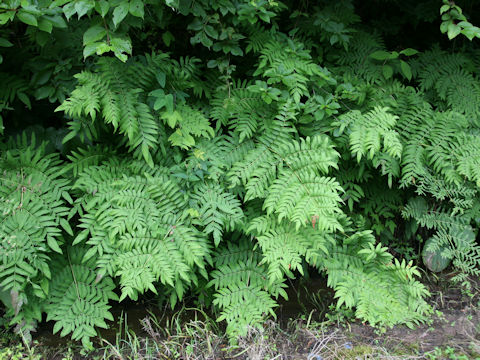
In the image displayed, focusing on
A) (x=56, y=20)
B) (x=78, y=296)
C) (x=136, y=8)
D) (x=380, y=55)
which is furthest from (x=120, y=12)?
(x=380, y=55)

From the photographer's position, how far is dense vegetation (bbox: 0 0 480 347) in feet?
7.57

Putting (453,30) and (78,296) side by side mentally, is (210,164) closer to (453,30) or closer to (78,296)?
(78,296)

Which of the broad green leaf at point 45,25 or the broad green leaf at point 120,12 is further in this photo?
the broad green leaf at point 45,25

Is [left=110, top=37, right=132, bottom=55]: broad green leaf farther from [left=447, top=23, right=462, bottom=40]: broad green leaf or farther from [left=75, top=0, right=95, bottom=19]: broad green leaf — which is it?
[left=447, top=23, right=462, bottom=40]: broad green leaf

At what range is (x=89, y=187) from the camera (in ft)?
8.02

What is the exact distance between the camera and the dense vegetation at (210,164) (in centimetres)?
231

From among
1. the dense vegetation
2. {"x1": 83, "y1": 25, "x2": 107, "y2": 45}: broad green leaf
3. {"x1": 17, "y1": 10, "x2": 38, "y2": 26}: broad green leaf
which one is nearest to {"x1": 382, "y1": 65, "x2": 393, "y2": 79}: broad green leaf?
the dense vegetation

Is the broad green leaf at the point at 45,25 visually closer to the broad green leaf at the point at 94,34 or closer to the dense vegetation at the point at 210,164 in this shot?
the dense vegetation at the point at 210,164

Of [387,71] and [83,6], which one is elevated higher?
[83,6]

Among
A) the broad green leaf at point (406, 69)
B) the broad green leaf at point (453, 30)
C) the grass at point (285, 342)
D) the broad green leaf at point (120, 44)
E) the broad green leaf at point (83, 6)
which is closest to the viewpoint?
the broad green leaf at point (83, 6)

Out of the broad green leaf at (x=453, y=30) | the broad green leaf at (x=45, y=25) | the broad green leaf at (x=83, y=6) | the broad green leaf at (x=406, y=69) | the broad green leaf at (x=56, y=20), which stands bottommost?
the broad green leaf at (x=45, y=25)

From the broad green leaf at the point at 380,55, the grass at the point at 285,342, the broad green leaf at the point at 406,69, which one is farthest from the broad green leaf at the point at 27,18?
the broad green leaf at the point at 406,69

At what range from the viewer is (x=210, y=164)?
2.58 metres

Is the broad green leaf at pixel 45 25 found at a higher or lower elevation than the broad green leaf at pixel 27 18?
lower
